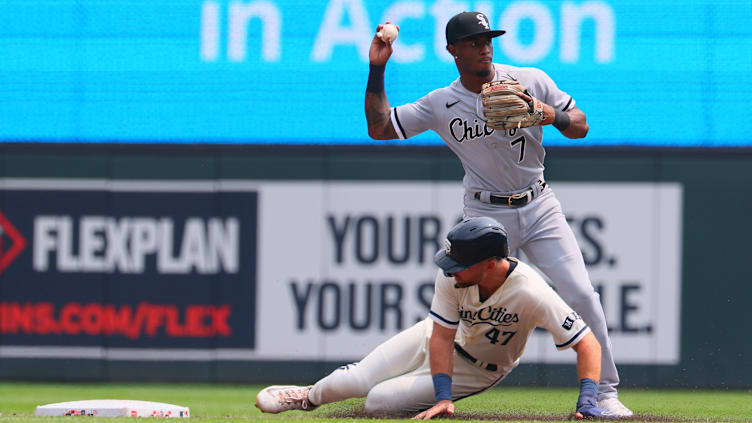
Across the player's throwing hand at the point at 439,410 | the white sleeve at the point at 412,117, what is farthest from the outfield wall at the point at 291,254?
the player's throwing hand at the point at 439,410

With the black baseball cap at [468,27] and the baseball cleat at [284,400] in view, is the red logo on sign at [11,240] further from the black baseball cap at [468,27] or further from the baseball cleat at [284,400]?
the black baseball cap at [468,27]

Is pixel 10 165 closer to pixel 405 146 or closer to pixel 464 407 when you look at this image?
pixel 405 146

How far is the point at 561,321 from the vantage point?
3973 millimetres

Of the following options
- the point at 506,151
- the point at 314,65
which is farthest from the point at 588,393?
the point at 314,65

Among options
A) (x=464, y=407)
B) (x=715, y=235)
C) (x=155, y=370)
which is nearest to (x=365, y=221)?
(x=155, y=370)

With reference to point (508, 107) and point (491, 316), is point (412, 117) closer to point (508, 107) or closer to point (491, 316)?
point (508, 107)

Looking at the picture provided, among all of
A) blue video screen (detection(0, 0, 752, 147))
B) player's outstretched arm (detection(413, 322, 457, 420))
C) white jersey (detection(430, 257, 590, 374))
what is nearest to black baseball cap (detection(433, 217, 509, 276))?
white jersey (detection(430, 257, 590, 374))

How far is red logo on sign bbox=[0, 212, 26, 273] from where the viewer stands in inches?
305

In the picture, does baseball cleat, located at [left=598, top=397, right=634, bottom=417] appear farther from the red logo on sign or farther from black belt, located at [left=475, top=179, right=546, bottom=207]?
the red logo on sign

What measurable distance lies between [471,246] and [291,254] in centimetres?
413

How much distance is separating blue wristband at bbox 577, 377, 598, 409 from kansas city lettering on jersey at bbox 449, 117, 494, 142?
1.04m

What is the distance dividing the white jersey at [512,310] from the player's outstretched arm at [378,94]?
0.70m

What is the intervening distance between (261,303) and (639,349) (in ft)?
8.70

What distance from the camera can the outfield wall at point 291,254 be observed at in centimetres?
765
